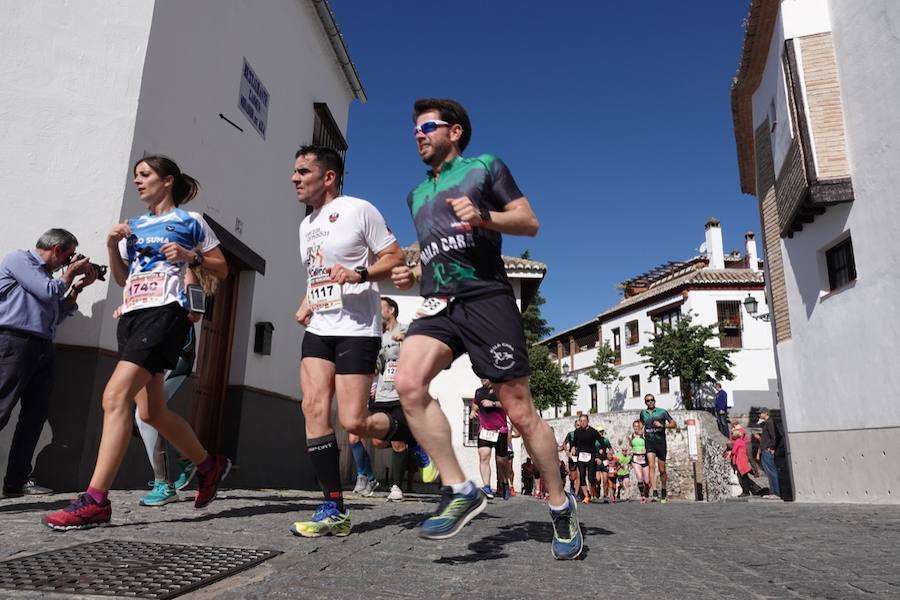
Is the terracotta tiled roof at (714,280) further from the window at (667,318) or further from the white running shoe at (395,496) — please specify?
the white running shoe at (395,496)

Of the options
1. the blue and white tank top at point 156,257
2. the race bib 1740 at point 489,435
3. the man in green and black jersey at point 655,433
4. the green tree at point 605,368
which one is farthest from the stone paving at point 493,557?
the green tree at point 605,368

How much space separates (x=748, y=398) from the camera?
32844mm

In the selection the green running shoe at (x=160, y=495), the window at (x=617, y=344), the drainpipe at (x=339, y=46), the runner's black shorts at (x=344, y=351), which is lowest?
the green running shoe at (x=160, y=495)

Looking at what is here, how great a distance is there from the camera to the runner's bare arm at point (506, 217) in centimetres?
263

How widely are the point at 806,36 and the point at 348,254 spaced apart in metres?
10.5

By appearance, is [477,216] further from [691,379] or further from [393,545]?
[691,379]

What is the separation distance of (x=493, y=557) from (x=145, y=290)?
2.29m

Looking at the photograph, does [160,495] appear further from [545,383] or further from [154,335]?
[545,383]

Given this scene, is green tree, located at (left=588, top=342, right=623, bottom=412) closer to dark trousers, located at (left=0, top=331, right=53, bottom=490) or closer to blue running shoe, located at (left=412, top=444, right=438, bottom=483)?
blue running shoe, located at (left=412, top=444, right=438, bottom=483)

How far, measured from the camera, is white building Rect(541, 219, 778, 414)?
33031 mm

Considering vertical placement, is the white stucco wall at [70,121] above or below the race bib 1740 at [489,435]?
above

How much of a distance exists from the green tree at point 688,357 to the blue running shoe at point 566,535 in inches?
1204

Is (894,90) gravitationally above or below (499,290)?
above

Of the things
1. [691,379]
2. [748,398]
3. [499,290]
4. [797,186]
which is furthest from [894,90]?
[748,398]
